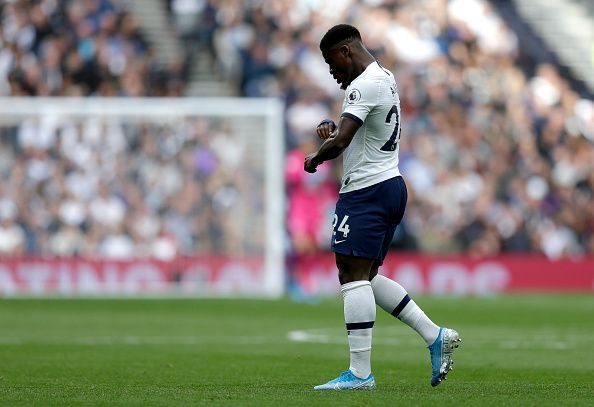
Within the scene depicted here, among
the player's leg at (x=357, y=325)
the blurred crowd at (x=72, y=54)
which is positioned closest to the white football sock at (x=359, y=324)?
the player's leg at (x=357, y=325)

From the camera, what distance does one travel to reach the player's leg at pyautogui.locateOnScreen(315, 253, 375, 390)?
822cm

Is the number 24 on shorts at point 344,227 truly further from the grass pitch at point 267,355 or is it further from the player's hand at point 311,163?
the grass pitch at point 267,355

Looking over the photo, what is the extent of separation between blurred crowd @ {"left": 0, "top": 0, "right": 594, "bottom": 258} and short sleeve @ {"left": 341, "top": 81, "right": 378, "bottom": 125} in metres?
14.1

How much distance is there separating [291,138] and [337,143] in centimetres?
1844

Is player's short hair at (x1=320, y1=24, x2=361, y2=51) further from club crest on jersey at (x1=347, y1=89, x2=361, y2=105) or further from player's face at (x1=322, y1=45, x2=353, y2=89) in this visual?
club crest on jersey at (x1=347, y1=89, x2=361, y2=105)

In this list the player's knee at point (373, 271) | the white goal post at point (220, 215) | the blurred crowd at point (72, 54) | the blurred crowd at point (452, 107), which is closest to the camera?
the player's knee at point (373, 271)

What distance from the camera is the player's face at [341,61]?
8344 mm

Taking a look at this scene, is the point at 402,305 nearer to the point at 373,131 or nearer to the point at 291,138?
the point at 373,131

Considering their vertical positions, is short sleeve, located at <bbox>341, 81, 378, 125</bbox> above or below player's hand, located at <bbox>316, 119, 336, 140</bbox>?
above

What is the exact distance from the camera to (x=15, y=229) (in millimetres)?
23625

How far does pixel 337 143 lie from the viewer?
8.09 meters

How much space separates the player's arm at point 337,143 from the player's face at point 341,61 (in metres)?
0.39

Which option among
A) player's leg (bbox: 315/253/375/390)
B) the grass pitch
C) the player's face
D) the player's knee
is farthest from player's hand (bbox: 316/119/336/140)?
the grass pitch

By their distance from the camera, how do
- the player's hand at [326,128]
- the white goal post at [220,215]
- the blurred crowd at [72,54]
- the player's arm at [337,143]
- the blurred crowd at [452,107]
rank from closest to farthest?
the player's arm at [337,143]
the player's hand at [326,128]
the white goal post at [220,215]
the blurred crowd at [452,107]
the blurred crowd at [72,54]
